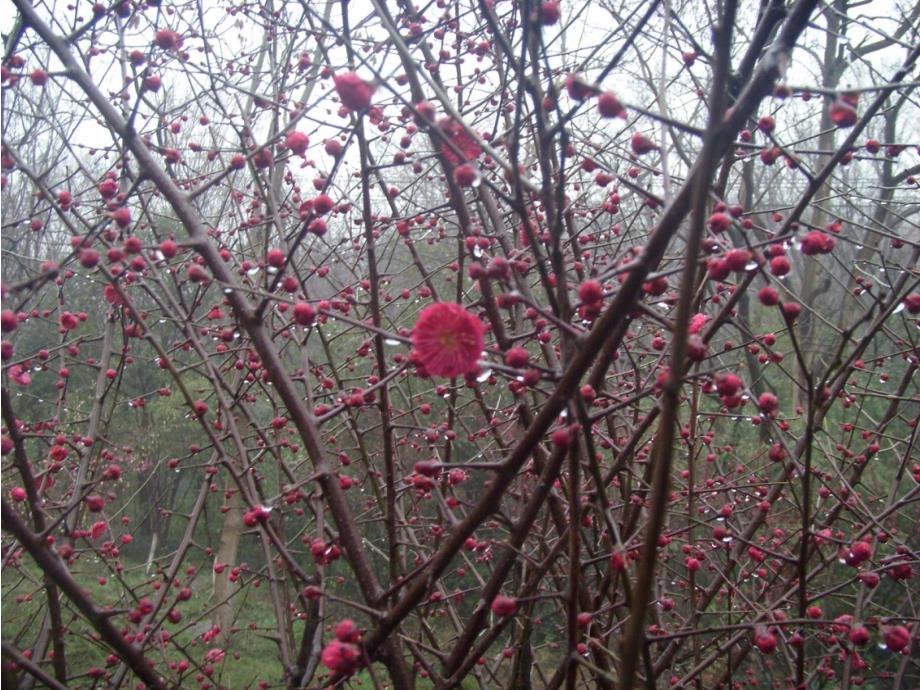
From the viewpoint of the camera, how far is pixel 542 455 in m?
1.79

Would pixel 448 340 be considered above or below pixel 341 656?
above

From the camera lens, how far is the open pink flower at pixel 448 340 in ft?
3.24

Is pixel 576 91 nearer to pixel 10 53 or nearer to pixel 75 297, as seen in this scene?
pixel 10 53

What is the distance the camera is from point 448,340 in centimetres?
101

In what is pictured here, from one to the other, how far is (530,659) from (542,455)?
1.01 m

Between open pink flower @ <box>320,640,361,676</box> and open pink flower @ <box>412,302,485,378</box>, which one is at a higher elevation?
open pink flower @ <box>412,302,485,378</box>

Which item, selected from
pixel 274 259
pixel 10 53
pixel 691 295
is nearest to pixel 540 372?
pixel 691 295

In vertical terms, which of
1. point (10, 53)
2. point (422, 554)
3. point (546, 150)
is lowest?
point (422, 554)

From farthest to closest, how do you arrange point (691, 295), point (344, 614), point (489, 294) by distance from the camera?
point (344, 614), point (489, 294), point (691, 295)

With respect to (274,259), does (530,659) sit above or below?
below

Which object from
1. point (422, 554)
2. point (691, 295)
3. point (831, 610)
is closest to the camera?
point (691, 295)

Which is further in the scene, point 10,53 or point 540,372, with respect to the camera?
point 10,53

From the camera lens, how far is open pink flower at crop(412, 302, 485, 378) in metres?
0.99

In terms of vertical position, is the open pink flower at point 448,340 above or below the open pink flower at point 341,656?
above
